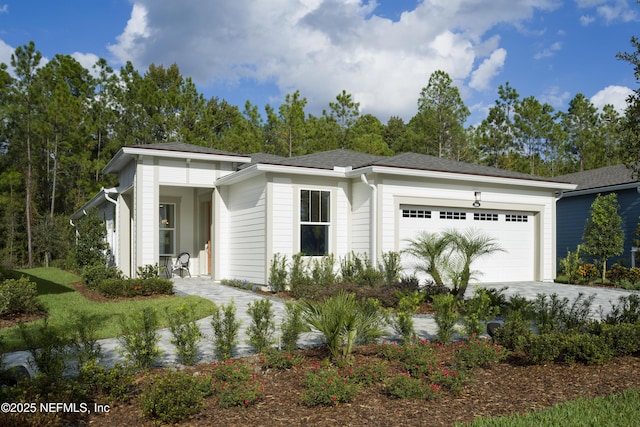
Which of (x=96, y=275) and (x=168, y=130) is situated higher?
(x=168, y=130)

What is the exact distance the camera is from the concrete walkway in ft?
19.5

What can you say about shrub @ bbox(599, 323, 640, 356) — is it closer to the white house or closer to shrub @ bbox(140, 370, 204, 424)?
shrub @ bbox(140, 370, 204, 424)

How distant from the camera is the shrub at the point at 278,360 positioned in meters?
5.26

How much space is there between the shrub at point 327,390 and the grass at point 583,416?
38.1 inches

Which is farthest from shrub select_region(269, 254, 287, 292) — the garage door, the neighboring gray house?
the neighboring gray house

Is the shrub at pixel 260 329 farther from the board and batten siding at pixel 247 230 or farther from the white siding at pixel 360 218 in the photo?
the white siding at pixel 360 218


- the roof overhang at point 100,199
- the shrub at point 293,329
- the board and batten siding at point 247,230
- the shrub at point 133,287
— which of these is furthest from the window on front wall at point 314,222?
the roof overhang at point 100,199

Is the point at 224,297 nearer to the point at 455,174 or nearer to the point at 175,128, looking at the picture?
the point at 455,174

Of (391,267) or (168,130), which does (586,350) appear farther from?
(168,130)

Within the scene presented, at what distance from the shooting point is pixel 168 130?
88.3ft

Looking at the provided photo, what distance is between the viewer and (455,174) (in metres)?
13.5

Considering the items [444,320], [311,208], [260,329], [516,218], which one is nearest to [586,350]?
[444,320]

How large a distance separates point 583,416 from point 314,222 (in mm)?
9160

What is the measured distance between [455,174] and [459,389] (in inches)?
377
